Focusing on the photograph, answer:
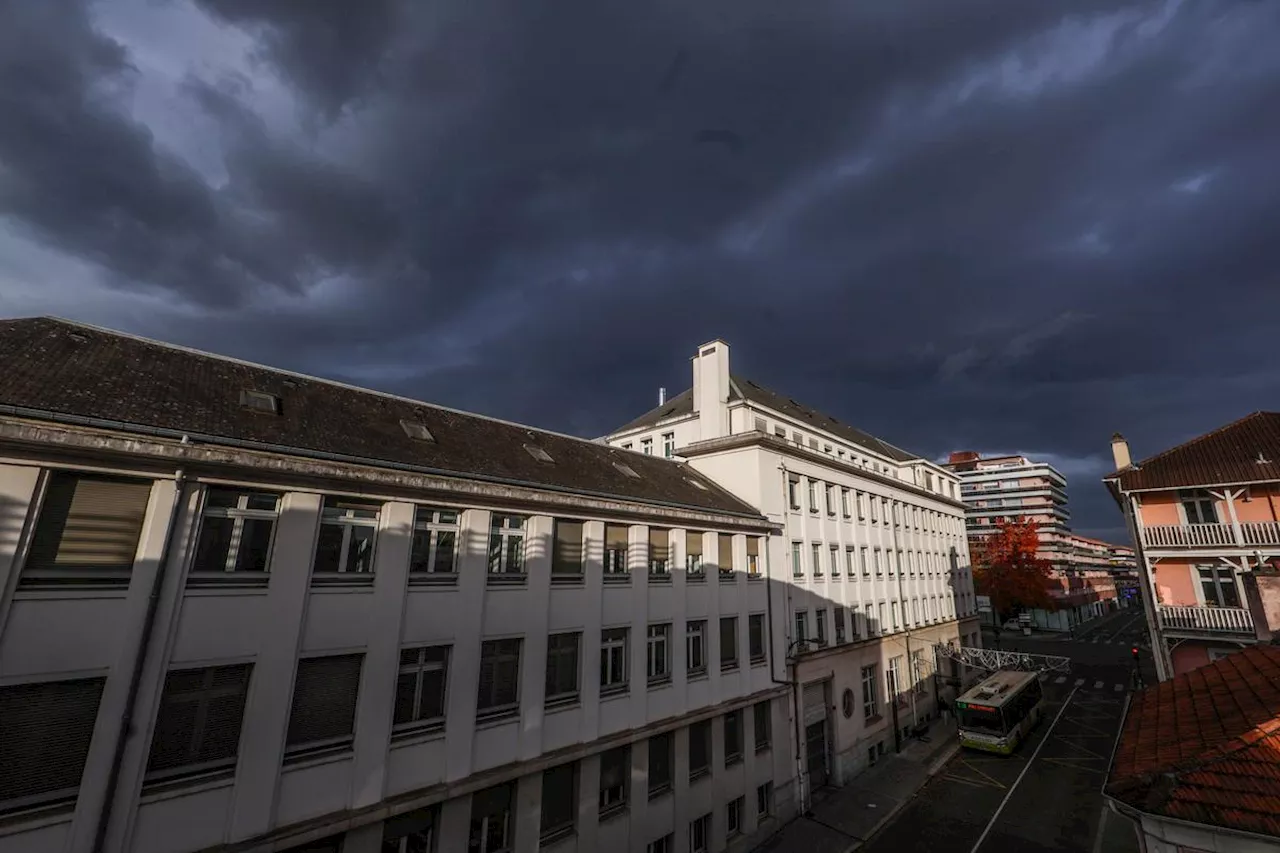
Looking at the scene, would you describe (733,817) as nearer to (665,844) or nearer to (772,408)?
(665,844)

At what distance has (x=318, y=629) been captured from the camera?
1124 cm

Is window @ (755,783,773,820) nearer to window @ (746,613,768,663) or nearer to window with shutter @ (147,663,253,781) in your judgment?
window @ (746,613,768,663)

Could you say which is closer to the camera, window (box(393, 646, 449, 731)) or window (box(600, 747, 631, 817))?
window (box(393, 646, 449, 731))

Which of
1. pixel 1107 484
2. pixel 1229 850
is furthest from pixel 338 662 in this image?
pixel 1107 484

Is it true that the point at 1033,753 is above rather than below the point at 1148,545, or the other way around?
below

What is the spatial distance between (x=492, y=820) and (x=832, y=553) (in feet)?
69.1

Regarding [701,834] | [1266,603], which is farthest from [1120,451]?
[701,834]

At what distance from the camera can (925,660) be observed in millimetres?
36156

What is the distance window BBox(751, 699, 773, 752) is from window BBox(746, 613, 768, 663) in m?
1.67

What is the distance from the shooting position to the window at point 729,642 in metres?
20.8

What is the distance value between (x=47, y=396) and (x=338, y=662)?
713cm

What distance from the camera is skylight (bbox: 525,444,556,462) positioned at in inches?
753

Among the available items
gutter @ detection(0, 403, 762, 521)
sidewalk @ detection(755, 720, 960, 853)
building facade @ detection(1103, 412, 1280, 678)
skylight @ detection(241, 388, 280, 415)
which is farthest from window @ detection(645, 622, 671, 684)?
building facade @ detection(1103, 412, 1280, 678)

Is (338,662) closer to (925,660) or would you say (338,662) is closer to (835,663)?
(835,663)
